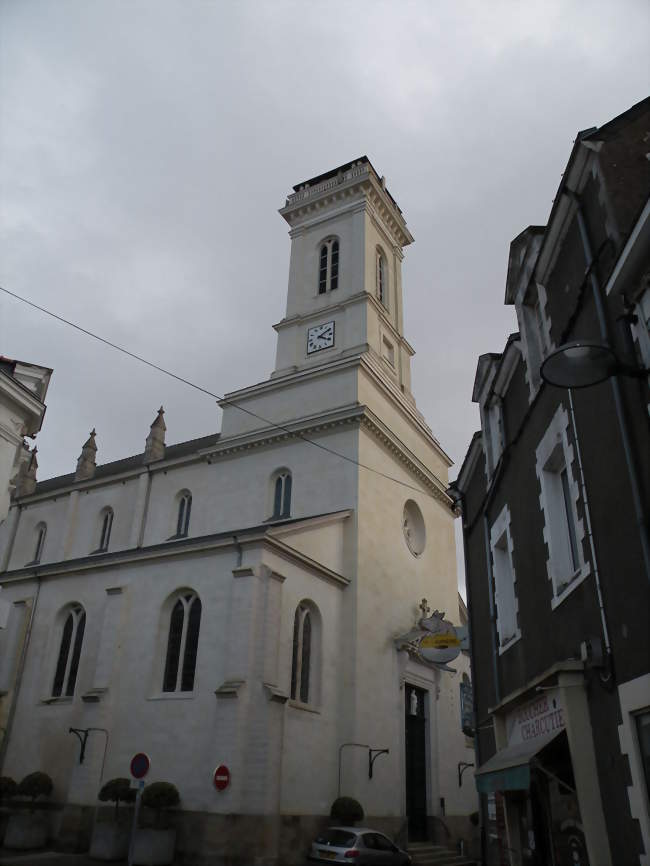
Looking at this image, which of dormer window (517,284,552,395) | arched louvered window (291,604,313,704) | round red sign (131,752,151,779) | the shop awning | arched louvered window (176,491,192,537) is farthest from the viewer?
arched louvered window (176,491,192,537)

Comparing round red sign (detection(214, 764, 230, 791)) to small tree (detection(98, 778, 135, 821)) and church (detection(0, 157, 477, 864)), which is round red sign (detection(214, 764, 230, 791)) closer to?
church (detection(0, 157, 477, 864))

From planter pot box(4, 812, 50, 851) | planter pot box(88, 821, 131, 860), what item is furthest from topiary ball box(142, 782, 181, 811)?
planter pot box(4, 812, 50, 851)

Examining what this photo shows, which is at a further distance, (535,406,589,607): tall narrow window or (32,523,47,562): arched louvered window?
(32,523,47,562): arched louvered window

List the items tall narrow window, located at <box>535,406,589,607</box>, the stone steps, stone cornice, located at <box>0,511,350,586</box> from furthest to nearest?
1. the stone steps
2. stone cornice, located at <box>0,511,350,586</box>
3. tall narrow window, located at <box>535,406,589,607</box>

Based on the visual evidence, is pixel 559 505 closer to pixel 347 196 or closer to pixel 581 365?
pixel 581 365

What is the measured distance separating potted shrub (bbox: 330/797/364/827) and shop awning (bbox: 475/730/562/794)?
10.8 metres

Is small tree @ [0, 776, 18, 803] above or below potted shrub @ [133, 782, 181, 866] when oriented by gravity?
above

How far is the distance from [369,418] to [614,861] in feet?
69.3

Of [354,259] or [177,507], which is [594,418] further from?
[354,259]

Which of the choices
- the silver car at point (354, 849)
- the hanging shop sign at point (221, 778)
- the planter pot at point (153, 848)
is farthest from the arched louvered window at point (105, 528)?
the silver car at point (354, 849)

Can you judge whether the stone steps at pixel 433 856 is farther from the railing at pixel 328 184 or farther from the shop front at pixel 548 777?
the railing at pixel 328 184

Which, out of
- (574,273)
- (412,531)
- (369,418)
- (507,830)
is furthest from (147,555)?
(574,273)

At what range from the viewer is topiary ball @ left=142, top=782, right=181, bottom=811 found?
60.4 ft

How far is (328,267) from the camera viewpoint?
3706 centimetres
